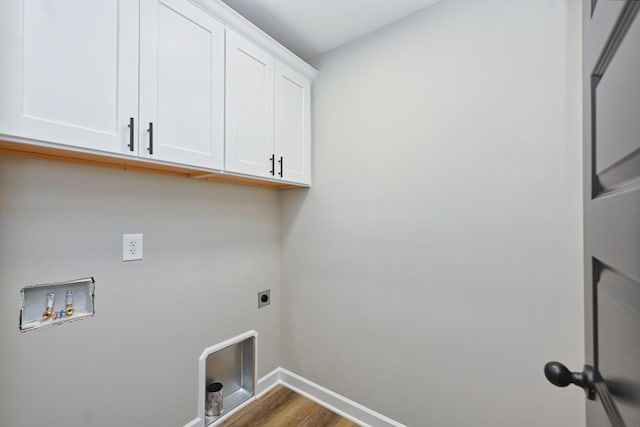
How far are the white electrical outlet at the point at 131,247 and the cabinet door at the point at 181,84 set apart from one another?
0.47 metres

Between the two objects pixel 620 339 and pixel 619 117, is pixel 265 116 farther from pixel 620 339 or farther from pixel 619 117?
pixel 620 339

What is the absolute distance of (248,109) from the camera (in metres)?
1.57

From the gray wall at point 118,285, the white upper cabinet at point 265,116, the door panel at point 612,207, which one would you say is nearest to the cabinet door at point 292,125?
the white upper cabinet at point 265,116

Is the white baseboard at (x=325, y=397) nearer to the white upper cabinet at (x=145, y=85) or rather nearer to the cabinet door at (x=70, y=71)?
the white upper cabinet at (x=145, y=85)

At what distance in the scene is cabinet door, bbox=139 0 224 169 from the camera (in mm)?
1152

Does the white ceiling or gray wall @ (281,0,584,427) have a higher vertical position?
the white ceiling

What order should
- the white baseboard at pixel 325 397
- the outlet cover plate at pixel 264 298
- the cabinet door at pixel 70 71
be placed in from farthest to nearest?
the outlet cover plate at pixel 264 298 < the white baseboard at pixel 325 397 < the cabinet door at pixel 70 71

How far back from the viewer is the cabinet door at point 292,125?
1.76 meters

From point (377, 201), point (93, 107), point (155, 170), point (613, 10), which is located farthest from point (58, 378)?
point (613, 10)

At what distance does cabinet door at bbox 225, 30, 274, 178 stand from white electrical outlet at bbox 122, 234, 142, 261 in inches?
23.3

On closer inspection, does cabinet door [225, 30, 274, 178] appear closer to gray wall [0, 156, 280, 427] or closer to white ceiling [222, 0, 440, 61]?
white ceiling [222, 0, 440, 61]

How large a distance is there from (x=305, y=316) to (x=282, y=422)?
66 centimetres

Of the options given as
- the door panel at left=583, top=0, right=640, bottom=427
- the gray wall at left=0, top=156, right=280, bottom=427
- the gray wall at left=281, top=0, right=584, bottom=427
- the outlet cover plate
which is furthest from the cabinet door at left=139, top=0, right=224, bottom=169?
the door panel at left=583, top=0, right=640, bottom=427

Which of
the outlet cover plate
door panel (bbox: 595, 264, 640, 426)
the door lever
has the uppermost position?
door panel (bbox: 595, 264, 640, 426)
